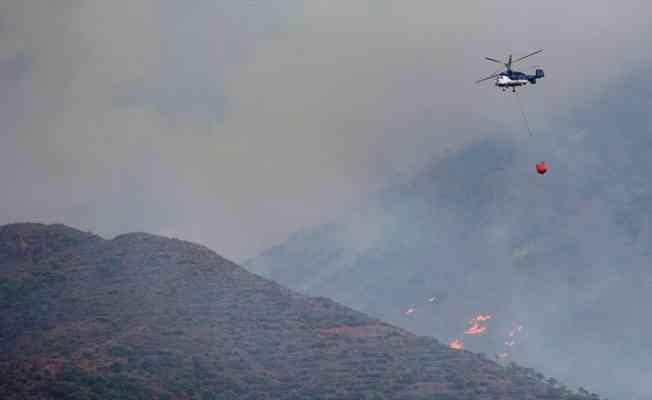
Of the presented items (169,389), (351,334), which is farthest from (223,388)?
(351,334)

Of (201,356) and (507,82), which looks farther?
(201,356)

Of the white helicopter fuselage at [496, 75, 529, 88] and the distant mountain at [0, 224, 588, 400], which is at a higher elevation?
the white helicopter fuselage at [496, 75, 529, 88]

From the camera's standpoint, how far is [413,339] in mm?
196500

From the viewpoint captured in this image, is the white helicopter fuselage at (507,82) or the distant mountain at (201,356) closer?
the white helicopter fuselage at (507,82)

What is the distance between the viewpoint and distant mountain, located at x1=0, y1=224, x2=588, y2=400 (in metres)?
155

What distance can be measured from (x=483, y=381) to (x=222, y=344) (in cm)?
4195

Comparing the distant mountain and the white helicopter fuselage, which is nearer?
the white helicopter fuselage

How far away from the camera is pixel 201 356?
564 feet

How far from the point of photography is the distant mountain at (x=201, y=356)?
508ft

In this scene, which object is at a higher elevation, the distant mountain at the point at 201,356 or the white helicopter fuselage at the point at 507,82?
the white helicopter fuselage at the point at 507,82

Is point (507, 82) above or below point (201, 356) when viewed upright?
above

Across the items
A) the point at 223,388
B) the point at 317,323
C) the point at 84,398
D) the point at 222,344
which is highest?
the point at 317,323

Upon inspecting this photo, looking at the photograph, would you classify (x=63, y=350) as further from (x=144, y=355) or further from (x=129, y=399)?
(x=129, y=399)

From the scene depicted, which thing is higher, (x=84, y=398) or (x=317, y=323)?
(x=317, y=323)
